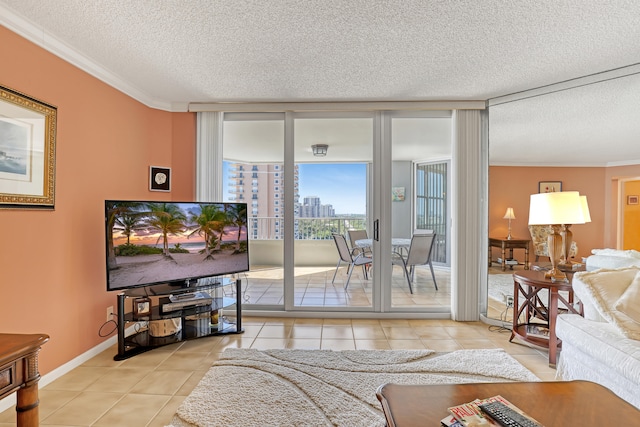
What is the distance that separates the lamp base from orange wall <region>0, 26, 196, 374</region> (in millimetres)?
3818

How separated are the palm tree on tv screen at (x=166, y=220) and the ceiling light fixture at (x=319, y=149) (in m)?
1.63

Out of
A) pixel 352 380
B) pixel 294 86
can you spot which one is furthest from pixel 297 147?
pixel 352 380

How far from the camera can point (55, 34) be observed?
2281mm

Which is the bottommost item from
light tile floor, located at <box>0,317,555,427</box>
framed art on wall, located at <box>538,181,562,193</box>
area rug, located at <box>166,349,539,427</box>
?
light tile floor, located at <box>0,317,555,427</box>

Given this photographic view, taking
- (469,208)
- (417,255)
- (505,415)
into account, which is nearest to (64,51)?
(505,415)

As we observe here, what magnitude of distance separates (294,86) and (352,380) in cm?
260

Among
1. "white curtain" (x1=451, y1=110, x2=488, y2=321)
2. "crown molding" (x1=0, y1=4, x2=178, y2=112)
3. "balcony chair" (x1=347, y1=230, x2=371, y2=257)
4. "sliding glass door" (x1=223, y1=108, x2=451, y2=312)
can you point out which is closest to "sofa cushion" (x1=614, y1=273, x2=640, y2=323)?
"white curtain" (x1=451, y1=110, x2=488, y2=321)

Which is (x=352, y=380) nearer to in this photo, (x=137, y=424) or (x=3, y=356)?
(x=137, y=424)

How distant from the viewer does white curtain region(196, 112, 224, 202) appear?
366 centimetres

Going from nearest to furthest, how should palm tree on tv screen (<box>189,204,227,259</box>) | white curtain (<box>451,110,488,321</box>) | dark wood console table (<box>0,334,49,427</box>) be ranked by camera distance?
dark wood console table (<box>0,334,49,427</box>), palm tree on tv screen (<box>189,204,227,259</box>), white curtain (<box>451,110,488,321</box>)

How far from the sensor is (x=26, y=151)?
7.02 feet

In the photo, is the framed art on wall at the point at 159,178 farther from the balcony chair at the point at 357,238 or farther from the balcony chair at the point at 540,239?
the balcony chair at the point at 540,239

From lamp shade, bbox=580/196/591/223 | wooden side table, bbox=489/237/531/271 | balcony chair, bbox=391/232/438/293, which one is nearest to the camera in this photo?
lamp shade, bbox=580/196/591/223

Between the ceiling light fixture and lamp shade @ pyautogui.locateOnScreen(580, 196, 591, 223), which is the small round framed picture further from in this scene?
lamp shade @ pyautogui.locateOnScreen(580, 196, 591, 223)
